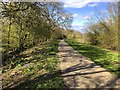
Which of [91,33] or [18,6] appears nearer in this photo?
[18,6]

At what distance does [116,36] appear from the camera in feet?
80.2

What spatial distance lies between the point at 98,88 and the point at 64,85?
1.57m

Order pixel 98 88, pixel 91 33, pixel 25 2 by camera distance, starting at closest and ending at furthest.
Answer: pixel 98 88 < pixel 25 2 < pixel 91 33

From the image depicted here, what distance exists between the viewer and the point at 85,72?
Answer: 479 inches

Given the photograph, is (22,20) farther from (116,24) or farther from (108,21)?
(108,21)

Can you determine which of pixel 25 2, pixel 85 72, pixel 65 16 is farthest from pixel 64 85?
pixel 65 16

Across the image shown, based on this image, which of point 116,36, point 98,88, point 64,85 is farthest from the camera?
point 116,36

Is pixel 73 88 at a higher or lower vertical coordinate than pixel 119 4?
lower

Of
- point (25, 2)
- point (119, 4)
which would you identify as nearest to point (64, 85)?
point (25, 2)

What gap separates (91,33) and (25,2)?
92.1 feet

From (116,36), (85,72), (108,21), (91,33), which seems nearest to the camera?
(85,72)

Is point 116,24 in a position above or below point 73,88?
above

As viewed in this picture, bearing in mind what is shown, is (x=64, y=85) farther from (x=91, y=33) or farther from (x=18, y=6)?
(x=91, y=33)

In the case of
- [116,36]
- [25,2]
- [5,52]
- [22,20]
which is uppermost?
[25,2]
